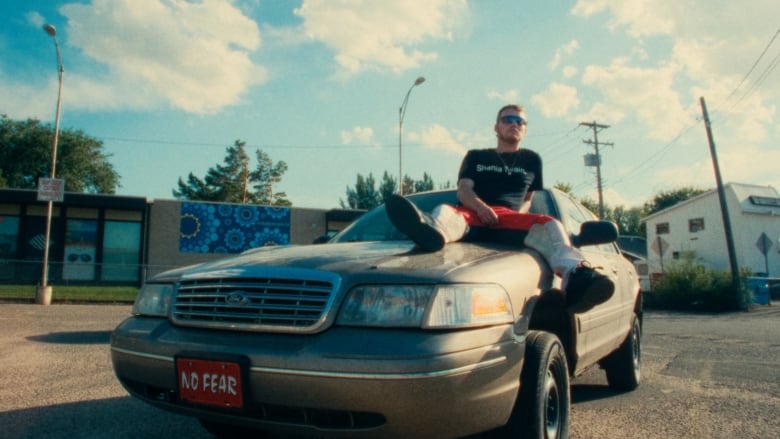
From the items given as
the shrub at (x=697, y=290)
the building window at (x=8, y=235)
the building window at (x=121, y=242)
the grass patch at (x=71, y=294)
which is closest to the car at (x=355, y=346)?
the grass patch at (x=71, y=294)

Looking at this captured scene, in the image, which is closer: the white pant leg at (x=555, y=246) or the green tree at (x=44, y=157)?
the white pant leg at (x=555, y=246)

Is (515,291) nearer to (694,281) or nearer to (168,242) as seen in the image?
(694,281)

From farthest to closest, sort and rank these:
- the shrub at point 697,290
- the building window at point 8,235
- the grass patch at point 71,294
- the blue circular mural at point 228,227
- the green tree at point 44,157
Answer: the green tree at point 44,157 < the blue circular mural at point 228,227 < the building window at point 8,235 < the shrub at point 697,290 < the grass patch at point 71,294

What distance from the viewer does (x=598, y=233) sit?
3123mm

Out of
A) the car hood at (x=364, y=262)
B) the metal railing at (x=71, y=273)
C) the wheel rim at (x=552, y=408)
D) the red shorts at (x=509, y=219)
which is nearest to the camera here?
the car hood at (x=364, y=262)

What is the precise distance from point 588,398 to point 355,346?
310cm

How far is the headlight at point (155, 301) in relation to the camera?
2596 mm

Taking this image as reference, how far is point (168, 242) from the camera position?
965 inches

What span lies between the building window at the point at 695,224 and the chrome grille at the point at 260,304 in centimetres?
4304

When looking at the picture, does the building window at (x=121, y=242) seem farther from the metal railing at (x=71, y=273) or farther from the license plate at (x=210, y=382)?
the license plate at (x=210, y=382)

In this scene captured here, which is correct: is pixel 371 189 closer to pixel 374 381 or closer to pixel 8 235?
pixel 8 235

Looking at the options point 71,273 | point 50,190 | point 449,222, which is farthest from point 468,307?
point 71,273

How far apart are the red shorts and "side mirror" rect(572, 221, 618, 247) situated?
0.93 feet

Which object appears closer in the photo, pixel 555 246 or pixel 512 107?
pixel 555 246
